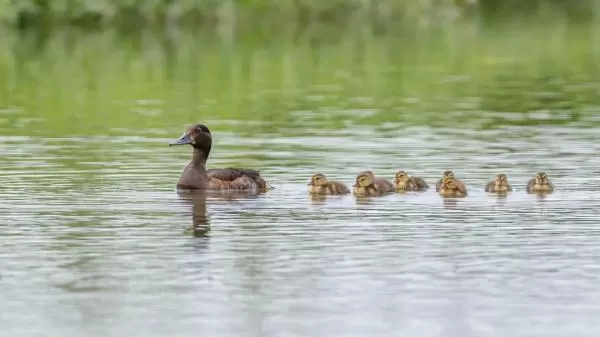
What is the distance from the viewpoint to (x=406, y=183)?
20891 mm

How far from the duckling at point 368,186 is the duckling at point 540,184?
1.63 meters

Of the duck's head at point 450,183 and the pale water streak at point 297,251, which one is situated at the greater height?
the duck's head at point 450,183

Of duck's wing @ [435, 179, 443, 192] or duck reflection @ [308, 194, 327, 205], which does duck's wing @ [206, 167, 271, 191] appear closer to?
duck reflection @ [308, 194, 327, 205]

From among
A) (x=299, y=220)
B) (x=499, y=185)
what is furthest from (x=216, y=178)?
(x=499, y=185)

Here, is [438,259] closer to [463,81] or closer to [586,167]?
[586,167]

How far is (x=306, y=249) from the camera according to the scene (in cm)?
1722

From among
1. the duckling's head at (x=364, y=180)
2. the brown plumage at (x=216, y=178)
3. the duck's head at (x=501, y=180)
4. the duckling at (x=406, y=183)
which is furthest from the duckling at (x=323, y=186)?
the duck's head at (x=501, y=180)

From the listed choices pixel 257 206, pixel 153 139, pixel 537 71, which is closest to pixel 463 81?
pixel 537 71

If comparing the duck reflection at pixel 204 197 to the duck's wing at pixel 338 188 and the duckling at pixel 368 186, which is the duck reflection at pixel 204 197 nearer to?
the duck's wing at pixel 338 188

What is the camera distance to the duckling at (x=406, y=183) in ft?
68.5

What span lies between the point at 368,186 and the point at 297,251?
3.65 meters

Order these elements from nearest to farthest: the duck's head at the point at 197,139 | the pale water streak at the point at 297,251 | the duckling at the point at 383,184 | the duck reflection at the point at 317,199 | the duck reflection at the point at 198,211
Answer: the pale water streak at the point at 297,251
the duck reflection at the point at 198,211
the duck reflection at the point at 317,199
the duckling at the point at 383,184
the duck's head at the point at 197,139

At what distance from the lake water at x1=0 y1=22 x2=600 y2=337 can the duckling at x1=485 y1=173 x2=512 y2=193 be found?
19 cm

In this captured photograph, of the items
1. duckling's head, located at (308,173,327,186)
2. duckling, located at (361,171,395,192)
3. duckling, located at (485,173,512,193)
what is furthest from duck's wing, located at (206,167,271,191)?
duckling, located at (485,173,512,193)
